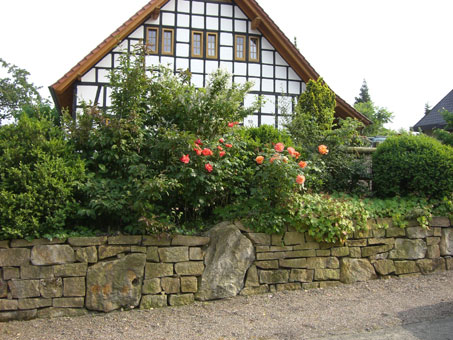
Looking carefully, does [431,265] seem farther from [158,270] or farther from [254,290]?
[158,270]

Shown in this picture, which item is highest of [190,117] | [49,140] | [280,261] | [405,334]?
[190,117]

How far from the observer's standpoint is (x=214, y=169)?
520 centimetres

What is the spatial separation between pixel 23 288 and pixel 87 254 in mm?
797

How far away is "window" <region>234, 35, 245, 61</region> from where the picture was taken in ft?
39.3

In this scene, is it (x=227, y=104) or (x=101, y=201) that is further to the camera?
(x=227, y=104)

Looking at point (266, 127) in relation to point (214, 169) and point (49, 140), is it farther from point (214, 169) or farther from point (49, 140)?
point (49, 140)

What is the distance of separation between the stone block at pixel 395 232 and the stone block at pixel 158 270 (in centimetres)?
340

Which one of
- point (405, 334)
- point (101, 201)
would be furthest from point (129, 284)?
point (405, 334)

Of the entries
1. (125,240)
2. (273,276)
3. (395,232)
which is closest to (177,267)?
(125,240)

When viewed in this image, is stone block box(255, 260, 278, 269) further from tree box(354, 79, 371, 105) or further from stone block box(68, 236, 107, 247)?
tree box(354, 79, 371, 105)

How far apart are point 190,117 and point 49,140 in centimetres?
196

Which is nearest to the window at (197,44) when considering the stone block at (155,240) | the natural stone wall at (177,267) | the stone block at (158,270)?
the natural stone wall at (177,267)

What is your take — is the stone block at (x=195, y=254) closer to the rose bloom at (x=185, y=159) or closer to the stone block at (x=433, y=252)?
the rose bloom at (x=185, y=159)

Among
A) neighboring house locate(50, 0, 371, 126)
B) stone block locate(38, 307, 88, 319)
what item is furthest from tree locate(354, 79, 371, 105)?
stone block locate(38, 307, 88, 319)
